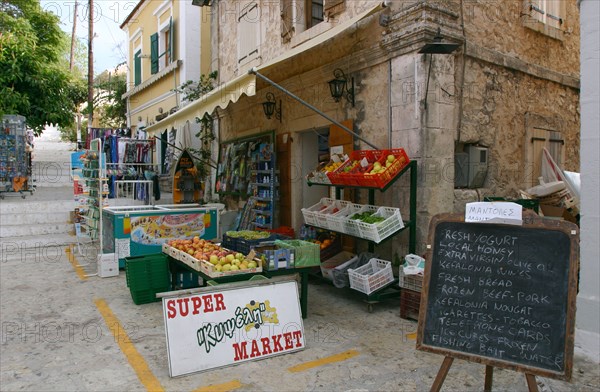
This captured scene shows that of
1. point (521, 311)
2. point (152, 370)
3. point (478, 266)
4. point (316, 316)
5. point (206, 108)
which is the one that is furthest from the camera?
point (206, 108)

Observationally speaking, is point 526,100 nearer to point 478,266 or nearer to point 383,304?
point 383,304

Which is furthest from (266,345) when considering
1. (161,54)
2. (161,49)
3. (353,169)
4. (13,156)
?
(161,49)

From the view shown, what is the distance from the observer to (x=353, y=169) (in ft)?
19.5

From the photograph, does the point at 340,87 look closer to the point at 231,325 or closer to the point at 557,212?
the point at 557,212

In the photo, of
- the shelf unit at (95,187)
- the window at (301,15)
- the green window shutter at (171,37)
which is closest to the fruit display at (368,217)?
the window at (301,15)

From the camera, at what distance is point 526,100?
740 cm

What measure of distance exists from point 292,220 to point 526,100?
15.3 ft

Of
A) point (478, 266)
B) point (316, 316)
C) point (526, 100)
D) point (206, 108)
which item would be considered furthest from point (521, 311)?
point (526, 100)

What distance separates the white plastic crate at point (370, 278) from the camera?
5291 millimetres

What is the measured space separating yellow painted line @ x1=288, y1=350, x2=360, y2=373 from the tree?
1224 cm

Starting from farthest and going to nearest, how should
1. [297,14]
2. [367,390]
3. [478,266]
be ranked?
[297,14], [367,390], [478,266]

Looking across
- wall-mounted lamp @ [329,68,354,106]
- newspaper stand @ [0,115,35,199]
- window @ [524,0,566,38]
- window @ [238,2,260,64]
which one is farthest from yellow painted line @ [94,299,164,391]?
newspaper stand @ [0,115,35,199]

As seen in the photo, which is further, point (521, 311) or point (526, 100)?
point (526, 100)

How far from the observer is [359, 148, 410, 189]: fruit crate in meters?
5.23
